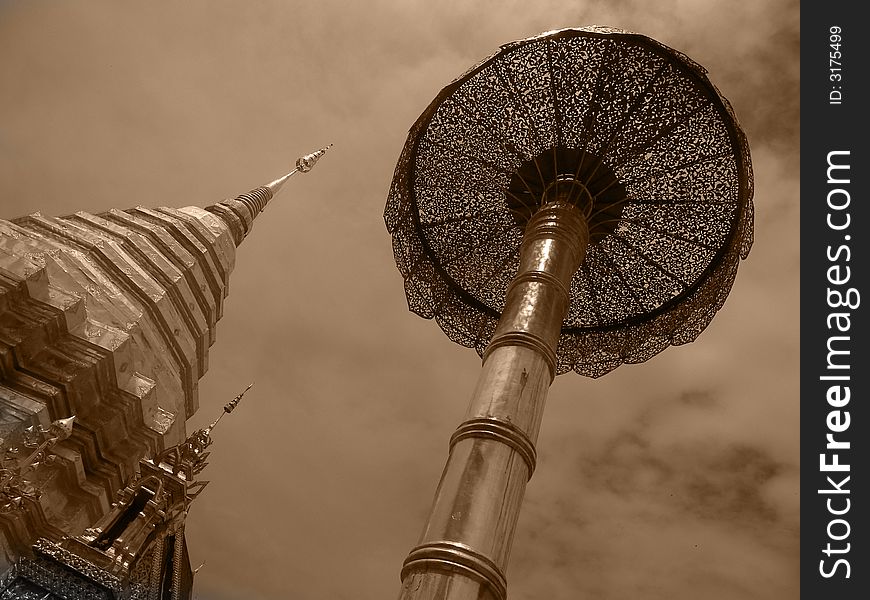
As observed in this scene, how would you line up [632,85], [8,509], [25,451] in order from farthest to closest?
1. [25,451]
2. [8,509]
3. [632,85]

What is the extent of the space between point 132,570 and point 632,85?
11.3m

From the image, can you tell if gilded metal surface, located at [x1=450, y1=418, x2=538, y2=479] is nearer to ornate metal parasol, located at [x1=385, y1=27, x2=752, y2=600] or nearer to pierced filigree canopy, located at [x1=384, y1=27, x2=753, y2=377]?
ornate metal parasol, located at [x1=385, y1=27, x2=752, y2=600]

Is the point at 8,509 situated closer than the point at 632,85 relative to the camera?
No

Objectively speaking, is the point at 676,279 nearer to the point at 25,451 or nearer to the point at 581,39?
the point at 581,39

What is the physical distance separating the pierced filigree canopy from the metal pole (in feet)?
4.44

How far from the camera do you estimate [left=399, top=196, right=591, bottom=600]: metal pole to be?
2.99 meters

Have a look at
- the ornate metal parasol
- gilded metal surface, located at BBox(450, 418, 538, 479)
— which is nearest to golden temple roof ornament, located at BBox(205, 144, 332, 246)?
the ornate metal parasol

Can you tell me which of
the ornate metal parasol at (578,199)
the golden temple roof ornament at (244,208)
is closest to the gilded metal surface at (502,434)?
the ornate metal parasol at (578,199)

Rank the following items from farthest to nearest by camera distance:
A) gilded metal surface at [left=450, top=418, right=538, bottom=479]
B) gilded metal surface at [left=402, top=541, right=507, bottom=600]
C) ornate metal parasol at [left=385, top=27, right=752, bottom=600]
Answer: ornate metal parasol at [left=385, top=27, right=752, bottom=600] < gilded metal surface at [left=450, top=418, right=538, bottom=479] < gilded metal surface at [left=402, top=541, right=507, bottom=600]

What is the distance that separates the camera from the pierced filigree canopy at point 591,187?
596 centimetres

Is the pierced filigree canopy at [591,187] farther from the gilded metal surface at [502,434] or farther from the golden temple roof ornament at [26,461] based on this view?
the golden temple roof ornament at [26,461]

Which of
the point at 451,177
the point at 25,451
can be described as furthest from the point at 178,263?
the point at 451,177

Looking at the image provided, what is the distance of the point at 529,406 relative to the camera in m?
3.84

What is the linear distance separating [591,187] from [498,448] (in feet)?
9.91
